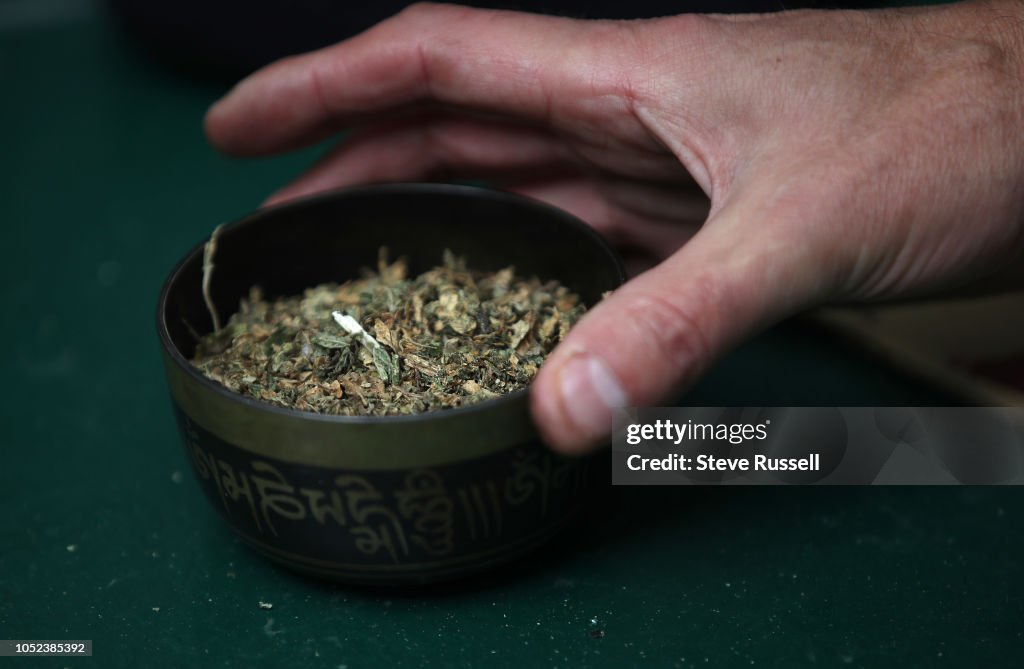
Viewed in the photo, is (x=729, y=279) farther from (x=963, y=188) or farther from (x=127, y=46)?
(x=127, y=46)

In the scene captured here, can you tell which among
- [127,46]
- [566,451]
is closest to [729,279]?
[566,451]

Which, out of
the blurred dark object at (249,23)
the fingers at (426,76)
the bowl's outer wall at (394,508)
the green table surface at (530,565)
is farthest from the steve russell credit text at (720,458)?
the blurred dark object at (249,23)

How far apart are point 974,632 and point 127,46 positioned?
4.09 feet

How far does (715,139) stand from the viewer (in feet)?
2.09

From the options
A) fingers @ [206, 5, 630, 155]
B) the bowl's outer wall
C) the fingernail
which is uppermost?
fingers @ [206, 5, 630, 155]

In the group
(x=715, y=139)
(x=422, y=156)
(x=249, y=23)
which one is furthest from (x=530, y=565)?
(x=249, y=23)

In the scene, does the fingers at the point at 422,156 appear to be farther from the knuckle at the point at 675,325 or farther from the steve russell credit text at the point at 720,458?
the knuckle at the point at 675,325

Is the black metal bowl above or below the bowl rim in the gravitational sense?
below

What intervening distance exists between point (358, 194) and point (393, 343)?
0.16m

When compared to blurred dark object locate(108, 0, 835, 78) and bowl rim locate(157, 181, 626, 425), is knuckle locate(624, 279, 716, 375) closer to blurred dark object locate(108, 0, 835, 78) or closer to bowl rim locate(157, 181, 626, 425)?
bowl rim locate(157, 181, 626, 425)

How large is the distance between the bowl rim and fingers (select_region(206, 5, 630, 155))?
75mm

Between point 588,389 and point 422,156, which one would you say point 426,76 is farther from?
point 588,389

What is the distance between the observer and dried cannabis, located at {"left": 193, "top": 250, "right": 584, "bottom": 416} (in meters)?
0.63

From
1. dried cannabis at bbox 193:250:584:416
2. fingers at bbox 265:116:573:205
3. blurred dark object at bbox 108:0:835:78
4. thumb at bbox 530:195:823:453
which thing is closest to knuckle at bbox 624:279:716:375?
thumb at bbox 530:195:823:453
